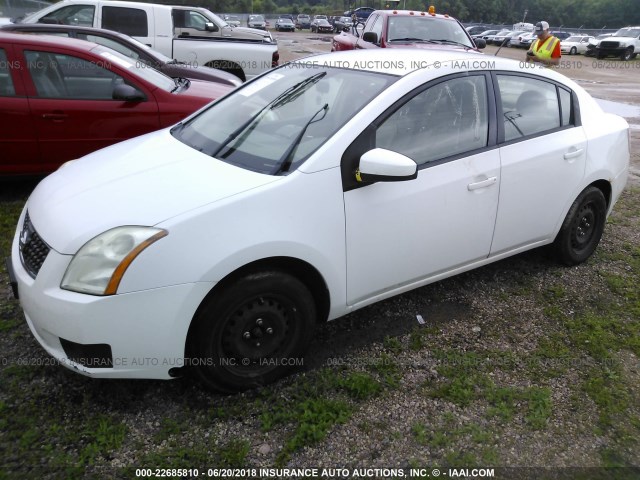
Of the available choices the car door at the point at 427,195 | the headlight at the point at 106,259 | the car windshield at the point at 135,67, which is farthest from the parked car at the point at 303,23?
the headlight at the point at 106,259

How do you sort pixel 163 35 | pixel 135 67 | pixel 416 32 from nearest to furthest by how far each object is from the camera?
pixel 135 67 < pixel 416 32 < pixel 163 35

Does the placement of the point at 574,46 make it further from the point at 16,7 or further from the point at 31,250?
the point at 31,250

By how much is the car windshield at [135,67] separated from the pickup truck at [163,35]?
392 centimetres

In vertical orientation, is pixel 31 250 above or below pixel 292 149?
below

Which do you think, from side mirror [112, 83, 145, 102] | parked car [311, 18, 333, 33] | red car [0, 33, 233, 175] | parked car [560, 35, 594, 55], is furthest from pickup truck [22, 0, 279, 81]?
parked car [311, 18, 333, 33]

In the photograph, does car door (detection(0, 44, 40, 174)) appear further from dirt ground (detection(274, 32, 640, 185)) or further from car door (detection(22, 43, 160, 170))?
dirt ground (detection(274, 32, 640, 185))

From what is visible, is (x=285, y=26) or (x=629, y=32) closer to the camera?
(x=629, y=32)

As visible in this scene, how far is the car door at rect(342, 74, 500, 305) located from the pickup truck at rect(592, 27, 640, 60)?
103 ft

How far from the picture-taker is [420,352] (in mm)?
3119

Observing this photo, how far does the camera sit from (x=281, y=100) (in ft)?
10.8

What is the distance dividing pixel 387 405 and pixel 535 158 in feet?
6.36

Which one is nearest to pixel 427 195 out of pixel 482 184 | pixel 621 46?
pixel 482 184

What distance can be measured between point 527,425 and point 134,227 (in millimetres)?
2106

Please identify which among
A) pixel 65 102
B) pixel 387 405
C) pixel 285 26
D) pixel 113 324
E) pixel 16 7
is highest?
pixel 16 7
